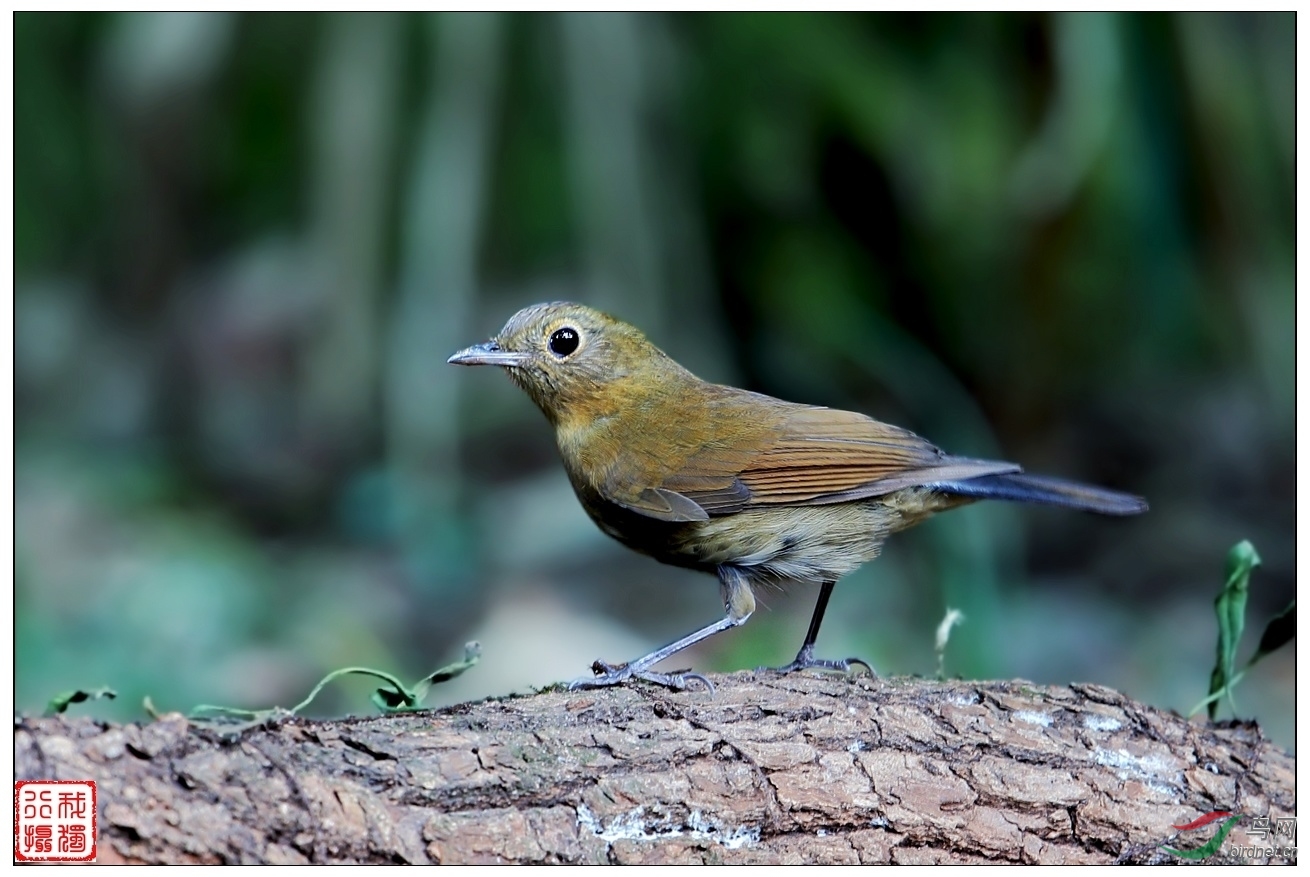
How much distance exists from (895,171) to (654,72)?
1338mm

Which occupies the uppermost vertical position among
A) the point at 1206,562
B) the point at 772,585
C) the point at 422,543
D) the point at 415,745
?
the point at 422,543

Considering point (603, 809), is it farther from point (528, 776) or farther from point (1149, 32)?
point (1149, 32)

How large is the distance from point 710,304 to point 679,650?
3.89 meters

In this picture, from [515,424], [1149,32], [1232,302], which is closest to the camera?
[1149,32]

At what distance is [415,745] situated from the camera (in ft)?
7.92

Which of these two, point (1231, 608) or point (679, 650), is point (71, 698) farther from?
point (1231, 608)

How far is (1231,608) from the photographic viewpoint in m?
3.13

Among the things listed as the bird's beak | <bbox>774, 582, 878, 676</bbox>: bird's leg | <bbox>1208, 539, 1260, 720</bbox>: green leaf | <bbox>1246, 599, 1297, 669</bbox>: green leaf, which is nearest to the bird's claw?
<bbox>774, 582, 878, 676</bbox>: bird's leg

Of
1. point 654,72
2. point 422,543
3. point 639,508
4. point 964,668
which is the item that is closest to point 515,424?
point 422,543

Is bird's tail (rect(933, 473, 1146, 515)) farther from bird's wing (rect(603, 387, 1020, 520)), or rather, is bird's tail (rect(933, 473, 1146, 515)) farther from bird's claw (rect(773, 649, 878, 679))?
bird's claw (rect(773, 649, 878, 679))

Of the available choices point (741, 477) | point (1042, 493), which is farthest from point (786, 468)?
point (1042, 493)

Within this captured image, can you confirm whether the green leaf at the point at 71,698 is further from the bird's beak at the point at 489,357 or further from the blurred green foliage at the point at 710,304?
the blurred green foliage at the point at 710,304

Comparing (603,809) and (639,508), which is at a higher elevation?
(639,508)

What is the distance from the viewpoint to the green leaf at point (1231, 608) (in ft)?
10.1
